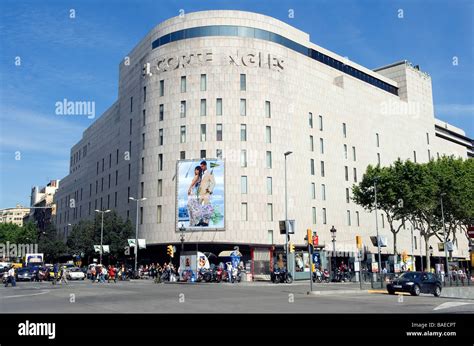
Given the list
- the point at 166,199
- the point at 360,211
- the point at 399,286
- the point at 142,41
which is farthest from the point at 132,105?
the point at 399,286

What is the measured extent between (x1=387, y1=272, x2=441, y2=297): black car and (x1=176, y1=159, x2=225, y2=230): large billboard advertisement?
113ft

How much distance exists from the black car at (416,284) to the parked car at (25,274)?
134 ft

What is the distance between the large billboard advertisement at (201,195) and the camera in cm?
6166

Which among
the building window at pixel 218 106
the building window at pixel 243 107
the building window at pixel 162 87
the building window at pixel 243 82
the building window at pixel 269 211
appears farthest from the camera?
the building window at pixel 162 87

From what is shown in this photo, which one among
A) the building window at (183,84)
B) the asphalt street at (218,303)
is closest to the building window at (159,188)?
the building window at (183,84)

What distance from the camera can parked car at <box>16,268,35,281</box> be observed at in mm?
52656

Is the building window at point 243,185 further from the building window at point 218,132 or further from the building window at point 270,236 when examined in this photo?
the building window at point 270,236

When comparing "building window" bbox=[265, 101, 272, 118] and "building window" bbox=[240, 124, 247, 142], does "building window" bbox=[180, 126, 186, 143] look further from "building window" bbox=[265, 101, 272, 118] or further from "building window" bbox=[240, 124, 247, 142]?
"building window" bbox=[265, 101, 272, 118]

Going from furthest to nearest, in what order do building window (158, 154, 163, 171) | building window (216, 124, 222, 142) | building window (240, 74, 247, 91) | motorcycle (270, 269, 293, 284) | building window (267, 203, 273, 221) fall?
1. building window (158, 154, 163, 171)
2. building window (240, 74, 247, 91)
3. building window (267, 203, 273, 221)
4. building window (216, 124, 222, 142)
5. motorcycle (270, 269, 293, 284)

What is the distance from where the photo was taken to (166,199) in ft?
211

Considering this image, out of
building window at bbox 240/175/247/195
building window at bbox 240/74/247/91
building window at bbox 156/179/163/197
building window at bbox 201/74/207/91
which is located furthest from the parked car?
building window at bbox 240/74/247/91

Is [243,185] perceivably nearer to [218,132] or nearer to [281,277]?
[218,132]

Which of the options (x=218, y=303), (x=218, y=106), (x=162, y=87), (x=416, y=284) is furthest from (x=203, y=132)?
(x=218, y=303)
